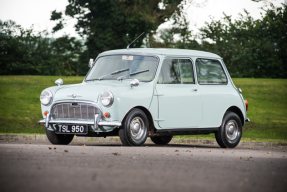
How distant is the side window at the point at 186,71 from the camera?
10.0 m

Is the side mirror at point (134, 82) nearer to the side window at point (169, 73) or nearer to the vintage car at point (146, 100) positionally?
the vintage car at point (146, 100)

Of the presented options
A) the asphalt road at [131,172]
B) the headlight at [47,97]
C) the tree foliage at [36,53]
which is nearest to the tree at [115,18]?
the tree foliage at [36,53]

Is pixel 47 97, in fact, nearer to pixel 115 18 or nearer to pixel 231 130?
pixel 231 130

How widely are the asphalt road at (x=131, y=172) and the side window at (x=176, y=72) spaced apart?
266cm

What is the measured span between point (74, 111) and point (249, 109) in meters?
13.2

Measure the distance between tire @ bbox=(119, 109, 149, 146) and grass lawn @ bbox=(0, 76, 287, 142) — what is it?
5574mm

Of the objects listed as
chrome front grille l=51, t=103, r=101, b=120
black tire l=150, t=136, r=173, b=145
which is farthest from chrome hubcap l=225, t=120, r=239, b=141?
chrome front grille l=51, t=103, r=101, b=120

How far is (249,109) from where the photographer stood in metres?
20.5

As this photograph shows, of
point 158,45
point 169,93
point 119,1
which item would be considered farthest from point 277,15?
point 169,93

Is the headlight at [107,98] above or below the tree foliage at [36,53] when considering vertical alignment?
below

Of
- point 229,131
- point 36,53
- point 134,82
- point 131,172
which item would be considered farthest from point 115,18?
point 131,172

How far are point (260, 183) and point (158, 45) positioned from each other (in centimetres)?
3892

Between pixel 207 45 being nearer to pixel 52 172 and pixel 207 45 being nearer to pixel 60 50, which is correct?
pixel 60 50

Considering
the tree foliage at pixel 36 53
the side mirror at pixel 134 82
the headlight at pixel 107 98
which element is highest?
the tree foliage at pixel 36 53
